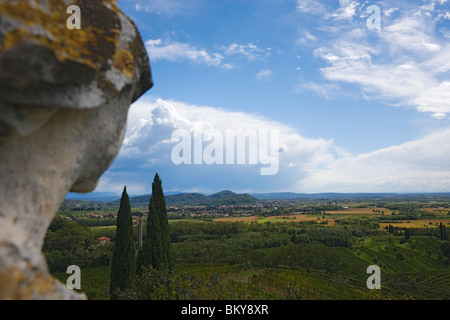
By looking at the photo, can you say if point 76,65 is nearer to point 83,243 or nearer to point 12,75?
point 12,75

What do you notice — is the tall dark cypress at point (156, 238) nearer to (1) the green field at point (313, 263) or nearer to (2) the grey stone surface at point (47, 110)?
(1) the green field at point (313, 263)

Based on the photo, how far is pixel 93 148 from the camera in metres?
5.22

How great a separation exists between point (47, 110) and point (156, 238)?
2563 cm

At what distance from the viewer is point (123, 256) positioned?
26531mm

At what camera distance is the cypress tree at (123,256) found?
26109 mm

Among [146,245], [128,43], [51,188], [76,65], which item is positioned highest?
[128,43]

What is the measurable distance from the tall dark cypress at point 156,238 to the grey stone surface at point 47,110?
78.5ft

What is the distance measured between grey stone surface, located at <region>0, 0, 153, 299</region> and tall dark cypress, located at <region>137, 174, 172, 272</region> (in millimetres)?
23929

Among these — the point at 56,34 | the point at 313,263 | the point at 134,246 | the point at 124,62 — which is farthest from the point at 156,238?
the point at 313,263

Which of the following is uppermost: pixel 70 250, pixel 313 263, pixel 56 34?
pixel 56 34

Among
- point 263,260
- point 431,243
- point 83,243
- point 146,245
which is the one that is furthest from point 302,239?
point 146,245

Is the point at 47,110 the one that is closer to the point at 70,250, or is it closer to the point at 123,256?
the point at 123,256

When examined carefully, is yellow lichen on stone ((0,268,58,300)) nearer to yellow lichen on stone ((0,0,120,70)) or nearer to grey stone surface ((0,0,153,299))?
grey stone surface ((0,0,153,299))

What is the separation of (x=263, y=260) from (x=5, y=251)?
60.7 metres
